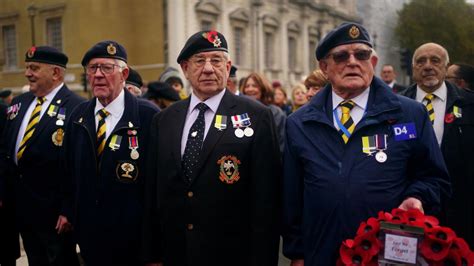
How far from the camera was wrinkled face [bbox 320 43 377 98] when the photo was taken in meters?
3.66

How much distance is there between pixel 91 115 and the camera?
4797mm

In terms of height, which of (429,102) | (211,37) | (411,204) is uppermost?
(211,37)

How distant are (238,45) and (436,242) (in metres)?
36.4

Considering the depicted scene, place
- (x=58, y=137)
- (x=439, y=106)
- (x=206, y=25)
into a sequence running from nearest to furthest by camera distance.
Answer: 1. (x=439, y=106)
2. (x=58, y=137)
3. (x=206, y=25)

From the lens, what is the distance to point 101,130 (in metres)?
4.70

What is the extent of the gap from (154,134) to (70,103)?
181 cm

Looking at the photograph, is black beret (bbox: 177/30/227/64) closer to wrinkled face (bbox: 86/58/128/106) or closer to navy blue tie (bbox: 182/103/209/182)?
navy blue tie (bbox: 182/103/209/182)

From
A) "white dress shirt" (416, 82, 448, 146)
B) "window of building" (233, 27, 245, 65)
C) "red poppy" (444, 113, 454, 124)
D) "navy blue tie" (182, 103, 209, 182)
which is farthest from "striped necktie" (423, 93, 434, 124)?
"window of building" (233, 27, 245, 65)

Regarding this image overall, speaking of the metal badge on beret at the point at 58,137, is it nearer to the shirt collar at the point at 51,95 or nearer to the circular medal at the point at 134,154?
the shirt collar at the point at 51,95

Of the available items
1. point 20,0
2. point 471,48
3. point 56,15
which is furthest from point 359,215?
point 20,0

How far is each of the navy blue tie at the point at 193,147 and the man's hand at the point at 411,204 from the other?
1.48 m

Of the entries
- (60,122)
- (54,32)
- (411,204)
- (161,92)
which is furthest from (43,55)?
(54,32)

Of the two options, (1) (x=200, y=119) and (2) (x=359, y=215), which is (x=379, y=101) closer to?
(2) (x=359, y=215)

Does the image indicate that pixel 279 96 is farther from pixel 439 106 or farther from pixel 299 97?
pixel 439 106
